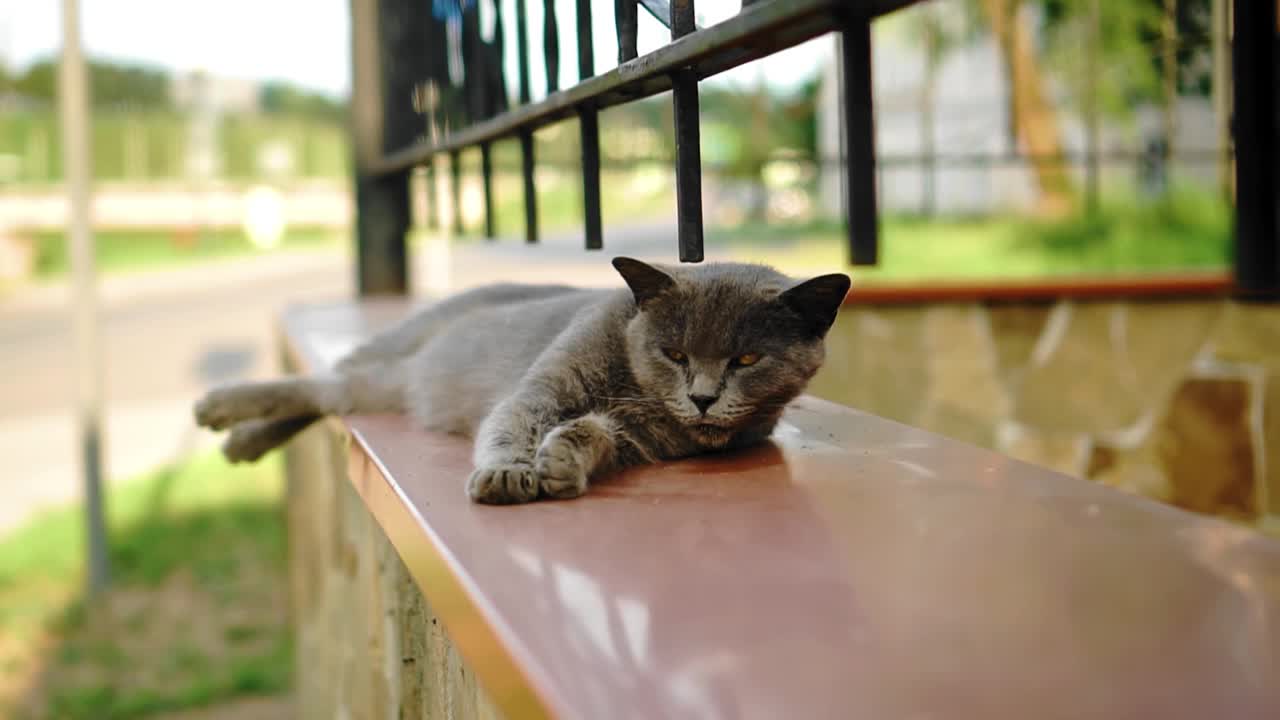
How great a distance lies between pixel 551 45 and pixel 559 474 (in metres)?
0.86

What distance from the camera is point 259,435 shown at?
2.30 meters

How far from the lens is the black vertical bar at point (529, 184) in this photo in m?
2.05

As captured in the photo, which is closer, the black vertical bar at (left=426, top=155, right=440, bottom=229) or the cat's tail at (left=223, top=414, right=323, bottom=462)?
the cat's tail at (left=223, top=414, right=323, bottom=462)

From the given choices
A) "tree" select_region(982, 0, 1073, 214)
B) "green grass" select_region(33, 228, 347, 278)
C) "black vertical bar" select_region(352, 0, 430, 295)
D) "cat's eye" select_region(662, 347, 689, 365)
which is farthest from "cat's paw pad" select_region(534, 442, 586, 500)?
"green grass" select_region(33, 228, 347, 278)

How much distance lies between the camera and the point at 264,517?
6.05 meters

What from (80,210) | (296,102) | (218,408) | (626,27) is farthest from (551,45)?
(296,102)

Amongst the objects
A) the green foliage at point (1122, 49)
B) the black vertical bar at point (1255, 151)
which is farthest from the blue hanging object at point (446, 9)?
the green foliage at point (1122, 49)

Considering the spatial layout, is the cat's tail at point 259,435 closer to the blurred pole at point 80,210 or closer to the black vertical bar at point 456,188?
the black vertical bar at point 456,188

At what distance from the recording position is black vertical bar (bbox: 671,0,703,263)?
1413 mm

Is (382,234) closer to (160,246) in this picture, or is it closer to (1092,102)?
(1092,102)

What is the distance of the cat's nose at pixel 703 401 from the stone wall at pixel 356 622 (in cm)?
48

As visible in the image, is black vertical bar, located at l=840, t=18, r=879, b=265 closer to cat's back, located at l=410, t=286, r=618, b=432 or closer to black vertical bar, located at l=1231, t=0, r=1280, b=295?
black vertical bar, located at l=1231, t=0, r=1280, b=295

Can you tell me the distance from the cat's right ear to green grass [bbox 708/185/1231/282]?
419cm

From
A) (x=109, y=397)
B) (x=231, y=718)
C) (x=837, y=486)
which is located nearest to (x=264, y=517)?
(x=231, y=718)
